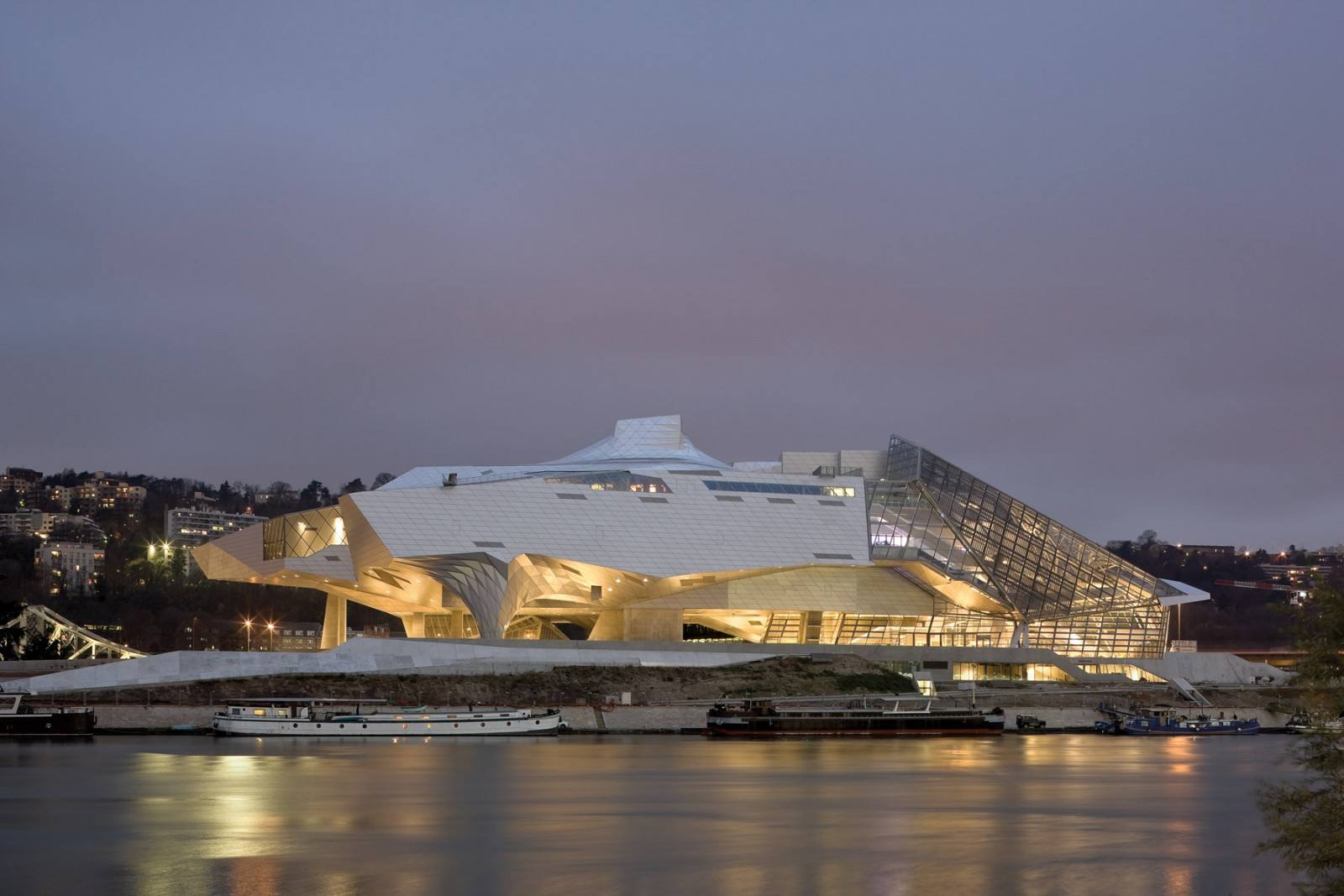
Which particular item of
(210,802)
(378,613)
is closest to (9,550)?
(378,613)

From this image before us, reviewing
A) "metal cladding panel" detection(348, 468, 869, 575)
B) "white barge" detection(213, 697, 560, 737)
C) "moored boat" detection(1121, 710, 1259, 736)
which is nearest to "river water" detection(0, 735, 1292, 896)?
"white barge" detection(213, 697, 560, 737)

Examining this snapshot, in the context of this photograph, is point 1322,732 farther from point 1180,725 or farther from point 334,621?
point 334,621

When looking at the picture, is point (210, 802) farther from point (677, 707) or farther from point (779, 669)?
point (779, 669)

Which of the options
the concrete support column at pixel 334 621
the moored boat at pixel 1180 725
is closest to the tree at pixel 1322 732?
the moored boat at pixel 1180 725

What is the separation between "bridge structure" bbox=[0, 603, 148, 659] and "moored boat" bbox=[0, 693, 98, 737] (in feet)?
99.6

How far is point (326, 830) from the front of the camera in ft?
119

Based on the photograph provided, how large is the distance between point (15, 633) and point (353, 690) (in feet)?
120

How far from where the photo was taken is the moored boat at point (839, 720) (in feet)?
249

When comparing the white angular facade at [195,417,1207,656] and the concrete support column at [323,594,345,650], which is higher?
the white angular facade at [195,417,1207,656]

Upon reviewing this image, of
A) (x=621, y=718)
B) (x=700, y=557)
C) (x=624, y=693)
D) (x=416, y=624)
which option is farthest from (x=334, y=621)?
(x=621, y=718)

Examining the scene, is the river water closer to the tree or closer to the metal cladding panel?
the tree

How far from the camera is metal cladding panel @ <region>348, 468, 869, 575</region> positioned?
86.6 meters

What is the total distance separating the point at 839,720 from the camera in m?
78.2

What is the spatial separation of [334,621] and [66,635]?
65.0ft
